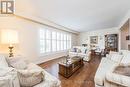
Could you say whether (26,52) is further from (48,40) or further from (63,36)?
(63,36)

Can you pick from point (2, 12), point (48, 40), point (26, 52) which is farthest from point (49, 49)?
point (2, 12)

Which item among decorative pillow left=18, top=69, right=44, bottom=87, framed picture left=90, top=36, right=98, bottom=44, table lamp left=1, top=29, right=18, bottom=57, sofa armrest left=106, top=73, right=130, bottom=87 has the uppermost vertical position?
framed picture left=90, top=36, right=98, bottom=44

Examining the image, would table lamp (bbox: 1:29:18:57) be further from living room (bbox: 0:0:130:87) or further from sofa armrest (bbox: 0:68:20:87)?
sofa armrest (bbox: 0:68:20:87)

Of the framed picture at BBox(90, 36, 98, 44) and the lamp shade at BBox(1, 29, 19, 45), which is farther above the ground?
the framed picture at BBox(90, 36, 98, 44)

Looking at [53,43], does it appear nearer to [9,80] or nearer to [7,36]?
[7,36]

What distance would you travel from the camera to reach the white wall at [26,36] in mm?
3732

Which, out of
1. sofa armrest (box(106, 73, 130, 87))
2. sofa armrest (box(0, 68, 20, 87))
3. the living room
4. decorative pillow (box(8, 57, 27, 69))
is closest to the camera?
sofa armrest (box(0, 68, 20, 87))

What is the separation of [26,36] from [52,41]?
2340 millimetres

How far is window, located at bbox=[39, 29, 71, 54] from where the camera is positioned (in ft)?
19.4

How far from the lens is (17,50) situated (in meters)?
4.15

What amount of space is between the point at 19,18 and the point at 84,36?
23.5 feet

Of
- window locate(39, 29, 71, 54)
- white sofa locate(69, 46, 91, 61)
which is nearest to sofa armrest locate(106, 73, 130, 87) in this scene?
white sofa locate(69, 46, 91, 61)

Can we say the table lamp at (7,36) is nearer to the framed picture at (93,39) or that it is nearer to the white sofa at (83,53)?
the white sofa at (83,53)

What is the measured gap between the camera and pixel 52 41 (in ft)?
22.3
